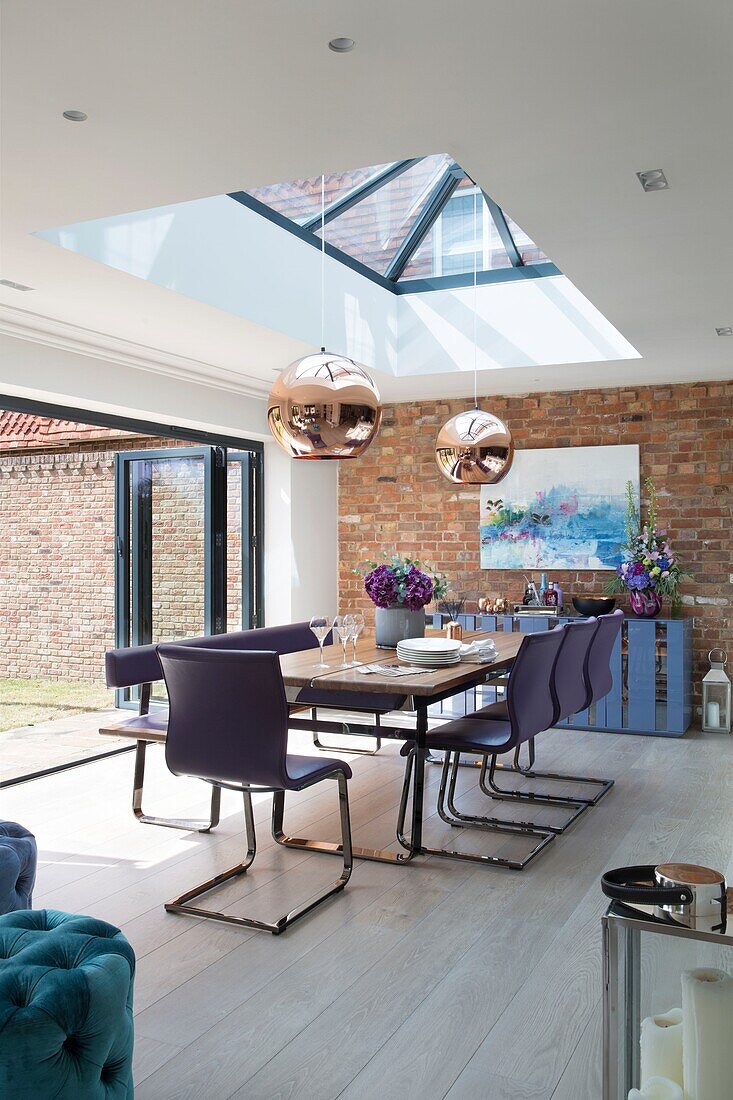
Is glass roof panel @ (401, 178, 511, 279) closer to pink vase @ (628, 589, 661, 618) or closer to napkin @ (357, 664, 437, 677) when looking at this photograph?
pink vase @ (628, 589, 661, 618)

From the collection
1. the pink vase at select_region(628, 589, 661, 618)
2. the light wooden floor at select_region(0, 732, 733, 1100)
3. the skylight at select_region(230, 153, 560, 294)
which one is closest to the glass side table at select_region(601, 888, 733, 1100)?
the light wooden floor at select_region(0, 732, 733, 1100)

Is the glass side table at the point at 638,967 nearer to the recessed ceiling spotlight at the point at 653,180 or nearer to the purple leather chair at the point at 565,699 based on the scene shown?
the recessed ceiling spotlight at the point at 653,180

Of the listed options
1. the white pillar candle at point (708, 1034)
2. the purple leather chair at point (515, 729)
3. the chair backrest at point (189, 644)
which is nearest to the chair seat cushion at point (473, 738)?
the purple leather chair at point (515, 729)

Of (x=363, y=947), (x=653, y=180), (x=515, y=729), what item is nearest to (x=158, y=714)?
(x=515, y=729)

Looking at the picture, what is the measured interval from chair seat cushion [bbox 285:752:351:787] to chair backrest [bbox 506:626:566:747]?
0.77 metres

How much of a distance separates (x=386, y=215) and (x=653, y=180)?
315 cm

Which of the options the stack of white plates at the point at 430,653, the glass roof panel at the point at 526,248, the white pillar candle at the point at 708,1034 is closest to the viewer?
the white pillar candle at the point at 708,1034

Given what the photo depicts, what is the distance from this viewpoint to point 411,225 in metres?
6.07

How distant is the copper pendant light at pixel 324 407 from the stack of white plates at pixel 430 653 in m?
1.29

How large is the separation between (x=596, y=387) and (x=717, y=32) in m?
4.87

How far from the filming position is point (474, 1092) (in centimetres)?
221

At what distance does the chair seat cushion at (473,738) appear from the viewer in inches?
152

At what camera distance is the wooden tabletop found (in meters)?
3.60

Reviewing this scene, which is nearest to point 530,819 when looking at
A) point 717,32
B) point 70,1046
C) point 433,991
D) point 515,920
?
point 515,920
